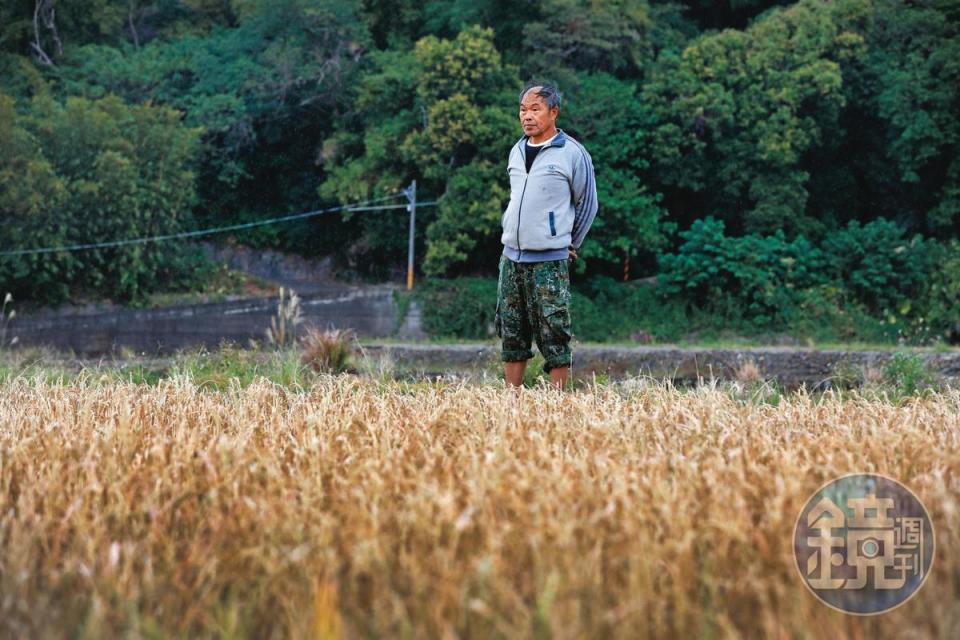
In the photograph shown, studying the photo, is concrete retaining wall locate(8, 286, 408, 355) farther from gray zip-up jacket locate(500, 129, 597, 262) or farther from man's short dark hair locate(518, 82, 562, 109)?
man's short dark hair locate(518, 82, 562, 109)

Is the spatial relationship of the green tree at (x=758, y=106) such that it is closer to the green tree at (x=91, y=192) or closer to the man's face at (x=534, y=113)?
the green tree at (x=91, y=192)

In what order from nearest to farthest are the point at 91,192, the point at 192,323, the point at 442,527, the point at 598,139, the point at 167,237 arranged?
the point at 442,527 < the point at 192,323 < the point at 91,192 < the point at 167,237 < the point at 598,139

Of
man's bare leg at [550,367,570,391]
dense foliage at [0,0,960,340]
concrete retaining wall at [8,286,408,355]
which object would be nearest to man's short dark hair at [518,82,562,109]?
man's bare leg at [550,367,570,391]

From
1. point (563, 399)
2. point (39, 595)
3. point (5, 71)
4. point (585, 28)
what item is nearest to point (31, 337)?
point (5, 71)

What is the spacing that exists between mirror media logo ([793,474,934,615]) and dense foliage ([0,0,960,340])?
16789mm

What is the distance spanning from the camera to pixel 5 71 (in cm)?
2325

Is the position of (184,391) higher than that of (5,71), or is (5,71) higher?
(5,71)

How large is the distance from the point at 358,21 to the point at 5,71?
7.21m

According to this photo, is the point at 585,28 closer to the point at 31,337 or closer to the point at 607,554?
the point at 31,337

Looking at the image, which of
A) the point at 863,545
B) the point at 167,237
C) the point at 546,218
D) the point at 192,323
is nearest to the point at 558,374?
the point at 546,218

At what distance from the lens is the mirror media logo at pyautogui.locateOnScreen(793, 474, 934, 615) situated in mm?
2242

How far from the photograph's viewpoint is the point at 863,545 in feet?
8.24

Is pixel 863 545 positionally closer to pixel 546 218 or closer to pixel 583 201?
pixel 546 218

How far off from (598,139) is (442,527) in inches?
754
